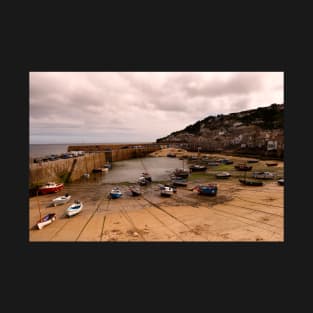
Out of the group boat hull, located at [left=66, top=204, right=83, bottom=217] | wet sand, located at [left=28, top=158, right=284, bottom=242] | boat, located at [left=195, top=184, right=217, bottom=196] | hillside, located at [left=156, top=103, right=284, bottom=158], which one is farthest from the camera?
hillside, located at [left=156, top=103, right=284, bottom=158]

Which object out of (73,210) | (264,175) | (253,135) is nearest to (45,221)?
(73,210)

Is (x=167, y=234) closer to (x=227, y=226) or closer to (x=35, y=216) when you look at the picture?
(x=227, y=226)

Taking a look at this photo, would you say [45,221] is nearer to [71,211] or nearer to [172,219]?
[71,211]

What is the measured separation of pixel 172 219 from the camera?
1603 cm

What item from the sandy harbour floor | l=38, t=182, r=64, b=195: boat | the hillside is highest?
the hillside

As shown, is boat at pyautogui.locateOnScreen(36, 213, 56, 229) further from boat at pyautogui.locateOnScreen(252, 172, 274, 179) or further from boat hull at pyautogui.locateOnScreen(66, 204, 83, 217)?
boat at pyautogui.locateOnScreen(252, 172, 274, 179)

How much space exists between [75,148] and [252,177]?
83.9 metres

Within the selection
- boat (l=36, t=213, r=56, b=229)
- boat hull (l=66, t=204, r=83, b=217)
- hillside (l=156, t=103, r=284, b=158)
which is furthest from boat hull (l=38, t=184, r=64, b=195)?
hillside (l=156, t=103, r=284, b=158)

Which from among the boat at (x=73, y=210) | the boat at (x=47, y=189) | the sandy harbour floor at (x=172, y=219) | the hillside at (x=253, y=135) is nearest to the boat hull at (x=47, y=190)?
the boat at (x=47, y=189)

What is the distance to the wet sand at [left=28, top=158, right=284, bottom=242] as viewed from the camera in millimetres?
13008

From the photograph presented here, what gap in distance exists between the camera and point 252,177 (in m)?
33.7

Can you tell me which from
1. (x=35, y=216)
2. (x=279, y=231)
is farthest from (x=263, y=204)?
(x=35, y=216)

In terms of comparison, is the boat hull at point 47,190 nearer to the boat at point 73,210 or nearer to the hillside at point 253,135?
the boat at point 73,210

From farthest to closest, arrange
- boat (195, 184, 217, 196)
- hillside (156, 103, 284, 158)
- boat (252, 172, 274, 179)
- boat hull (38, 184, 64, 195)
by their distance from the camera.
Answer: hillside (156, 103, 284, 158)
boat (252, 172, 274, 179)
boat hull (38, 184, 64, 195)
boat (195, 184, 217, 196)
